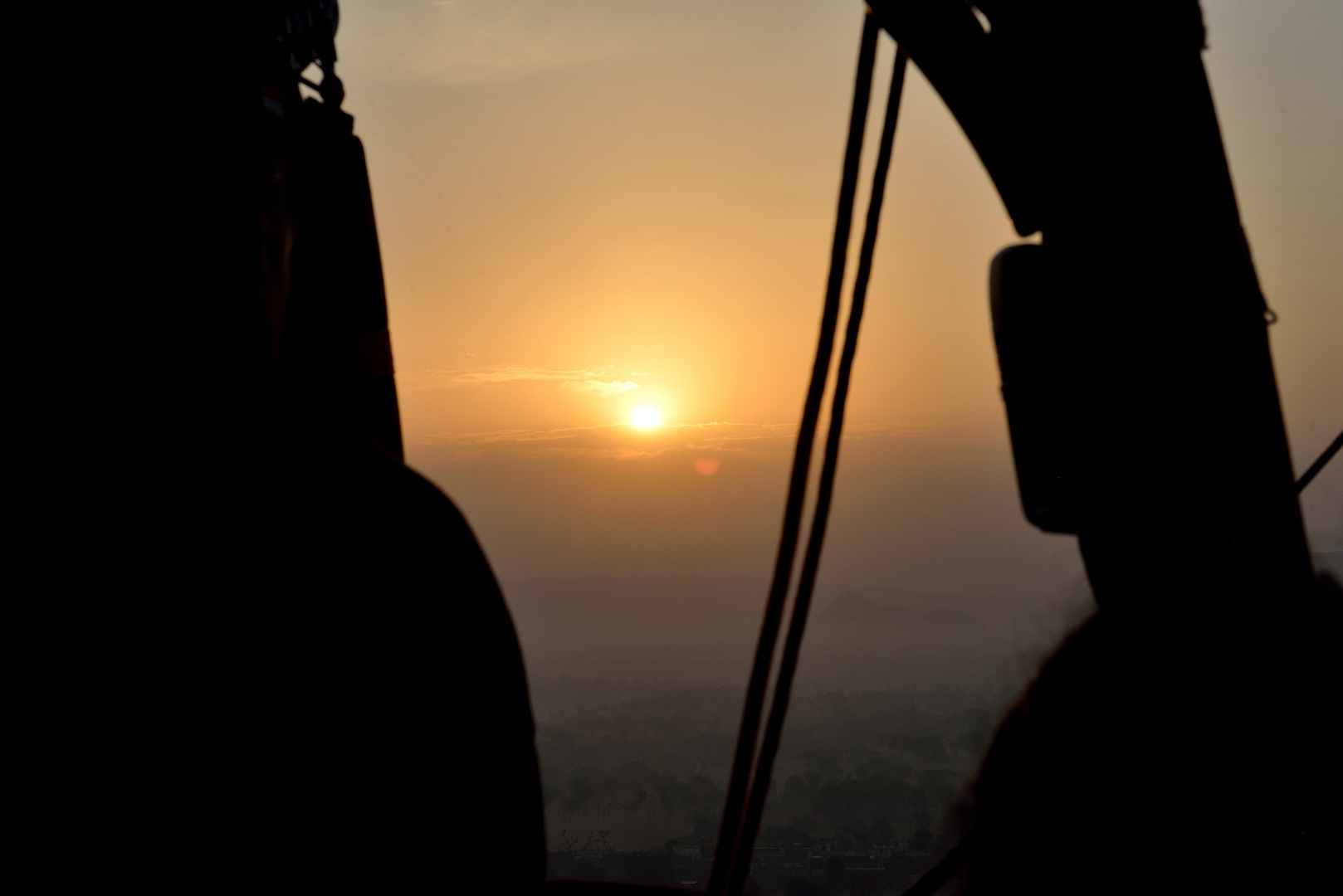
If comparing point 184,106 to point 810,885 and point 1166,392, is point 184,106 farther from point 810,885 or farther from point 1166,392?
point 810,885

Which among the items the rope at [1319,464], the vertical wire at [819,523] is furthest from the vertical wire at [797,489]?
the rope at [1319,464]

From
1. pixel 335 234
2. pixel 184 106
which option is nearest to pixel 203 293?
pixel 184 106

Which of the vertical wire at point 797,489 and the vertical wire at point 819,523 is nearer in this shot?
the vertical wire at point 797,489

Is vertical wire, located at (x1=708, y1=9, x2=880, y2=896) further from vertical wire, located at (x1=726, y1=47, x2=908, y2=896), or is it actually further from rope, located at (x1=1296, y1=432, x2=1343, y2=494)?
rope, located at (x1=1296, y1=432, x2=1343, y2=494)

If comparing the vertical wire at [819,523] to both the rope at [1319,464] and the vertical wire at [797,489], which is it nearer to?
the vertical wire at [797,489]

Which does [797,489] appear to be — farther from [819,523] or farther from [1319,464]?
[1319,464]

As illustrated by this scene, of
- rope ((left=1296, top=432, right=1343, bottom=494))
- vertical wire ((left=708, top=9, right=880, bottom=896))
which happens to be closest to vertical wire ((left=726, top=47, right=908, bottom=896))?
vertical wire ((left=708, top=9, right=880, bottom=896))
